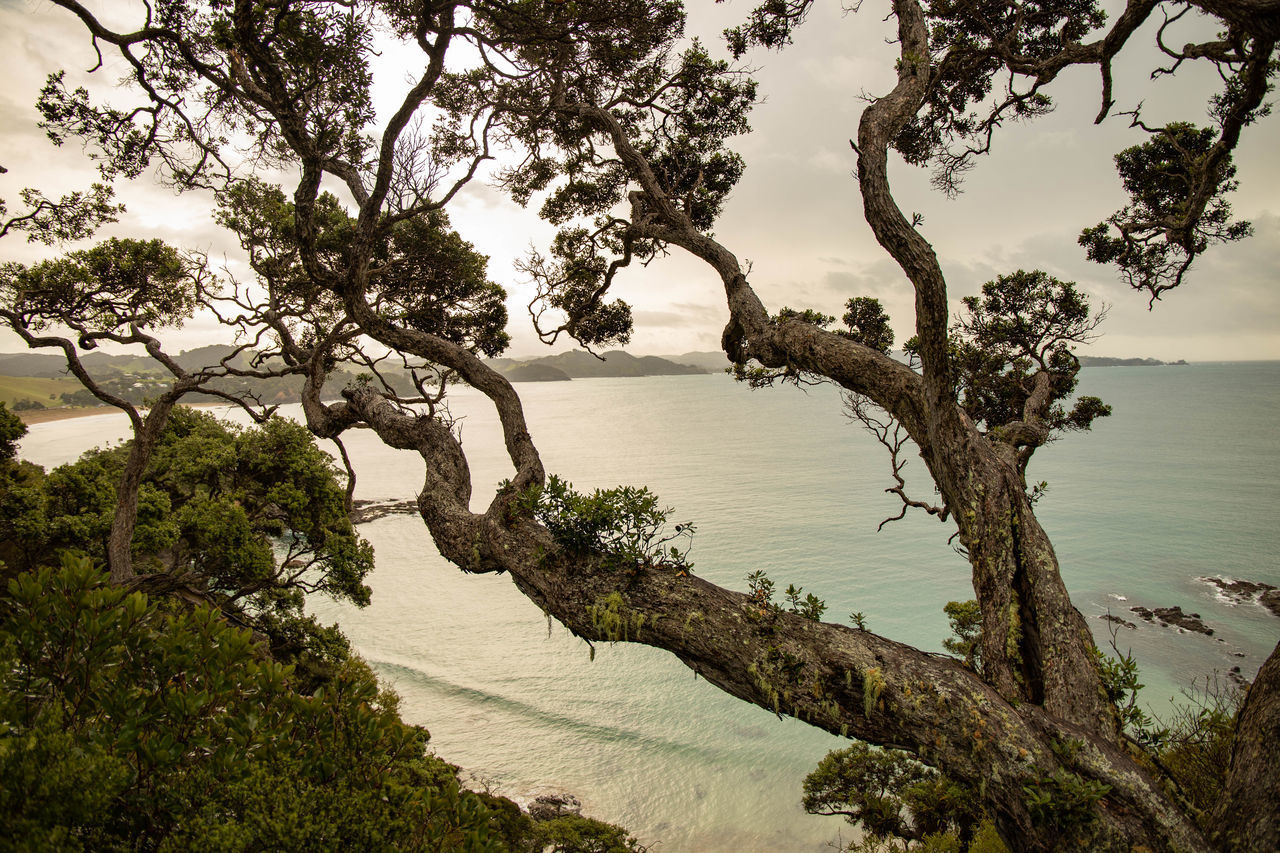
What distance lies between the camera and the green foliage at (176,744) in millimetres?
1752

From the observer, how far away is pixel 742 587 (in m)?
22.3

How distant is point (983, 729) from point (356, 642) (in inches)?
856

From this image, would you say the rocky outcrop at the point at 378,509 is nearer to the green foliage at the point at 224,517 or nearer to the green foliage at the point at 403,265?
the green foliage at the point at 224,517

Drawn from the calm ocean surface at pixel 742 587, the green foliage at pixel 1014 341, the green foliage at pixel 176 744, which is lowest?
the calm ocean surface at pixel 742 587

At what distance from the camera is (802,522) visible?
105 ft

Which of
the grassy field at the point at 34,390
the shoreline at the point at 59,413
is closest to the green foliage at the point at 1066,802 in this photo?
the shoreline at the point at 59,413

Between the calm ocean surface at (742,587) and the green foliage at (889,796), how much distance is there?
2.08 m

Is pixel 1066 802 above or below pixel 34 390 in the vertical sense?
below

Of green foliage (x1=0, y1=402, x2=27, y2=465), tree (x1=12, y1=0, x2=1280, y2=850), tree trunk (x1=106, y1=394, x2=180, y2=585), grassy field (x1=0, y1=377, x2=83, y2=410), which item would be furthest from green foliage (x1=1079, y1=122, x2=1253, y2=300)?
grassy field (x1=0, y1=377, x2=83, y2=410)

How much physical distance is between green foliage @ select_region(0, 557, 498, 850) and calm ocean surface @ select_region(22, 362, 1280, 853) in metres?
11.8

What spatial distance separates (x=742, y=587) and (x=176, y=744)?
2183 centimetres

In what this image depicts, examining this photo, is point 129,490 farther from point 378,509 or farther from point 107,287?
point 378,509

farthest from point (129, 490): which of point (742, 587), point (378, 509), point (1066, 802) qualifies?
point (378, 509)

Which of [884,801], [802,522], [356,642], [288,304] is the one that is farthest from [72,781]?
[802,522]
